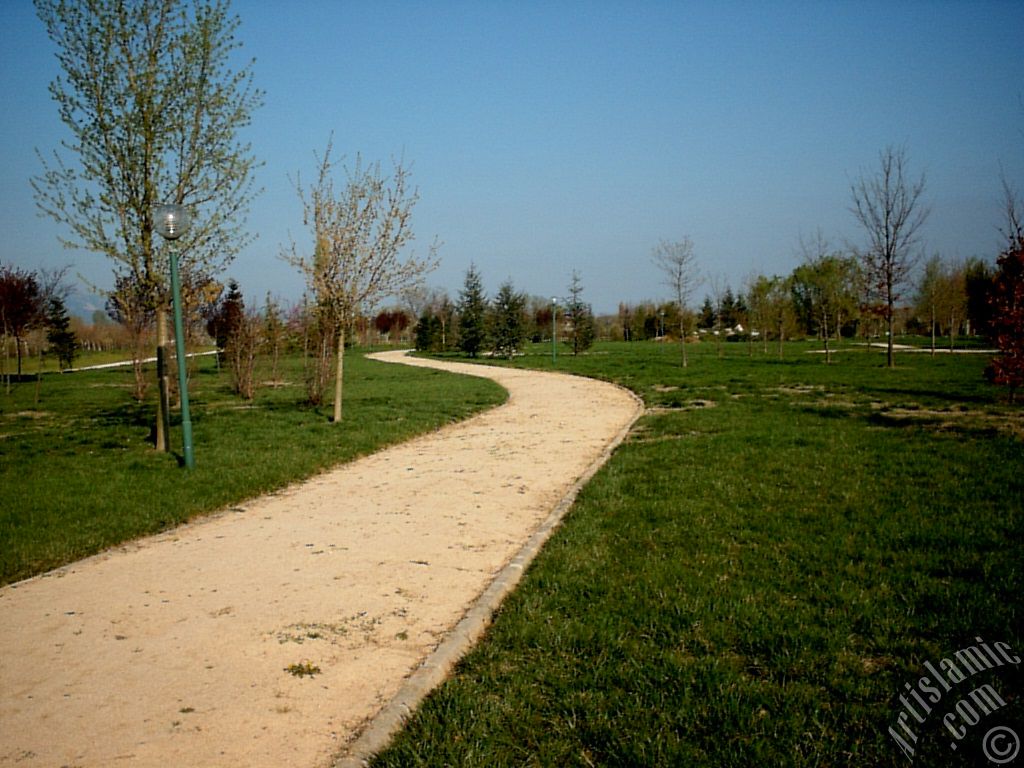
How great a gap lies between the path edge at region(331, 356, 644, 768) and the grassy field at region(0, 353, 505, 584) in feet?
13.4

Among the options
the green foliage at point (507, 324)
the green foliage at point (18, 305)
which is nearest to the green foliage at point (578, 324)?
the green foliage at point (507, 324)

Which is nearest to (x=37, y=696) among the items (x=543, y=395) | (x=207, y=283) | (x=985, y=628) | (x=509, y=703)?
(x=509, y=703)

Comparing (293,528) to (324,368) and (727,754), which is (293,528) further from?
(324,368)

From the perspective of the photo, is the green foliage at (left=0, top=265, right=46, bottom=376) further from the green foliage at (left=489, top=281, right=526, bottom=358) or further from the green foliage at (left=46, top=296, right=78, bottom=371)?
the green foliage at (left=489, top=281, right=526, bottom=358)

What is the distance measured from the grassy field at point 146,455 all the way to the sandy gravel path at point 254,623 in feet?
1.89

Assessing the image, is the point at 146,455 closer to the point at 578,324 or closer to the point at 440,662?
the point at 440,662

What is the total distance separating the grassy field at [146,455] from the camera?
21.3 ft

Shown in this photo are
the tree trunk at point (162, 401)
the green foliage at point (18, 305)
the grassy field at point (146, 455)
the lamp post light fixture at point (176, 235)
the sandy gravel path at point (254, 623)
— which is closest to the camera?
the sandy gravel path at point (254, 623)

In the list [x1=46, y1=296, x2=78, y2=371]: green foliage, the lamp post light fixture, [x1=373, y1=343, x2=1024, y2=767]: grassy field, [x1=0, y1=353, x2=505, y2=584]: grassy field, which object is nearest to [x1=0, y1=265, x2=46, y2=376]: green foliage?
[x1=0, y1=353, x2=505, y2=584]: grassy field

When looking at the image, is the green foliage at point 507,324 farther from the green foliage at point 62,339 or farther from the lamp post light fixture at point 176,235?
the lamp post light fixture at point 176,235

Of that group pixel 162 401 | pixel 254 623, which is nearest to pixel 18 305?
pixel 162 401

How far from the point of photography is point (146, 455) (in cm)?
1024

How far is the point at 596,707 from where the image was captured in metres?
A: 3.13

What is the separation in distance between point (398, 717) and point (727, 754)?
1.59 m
